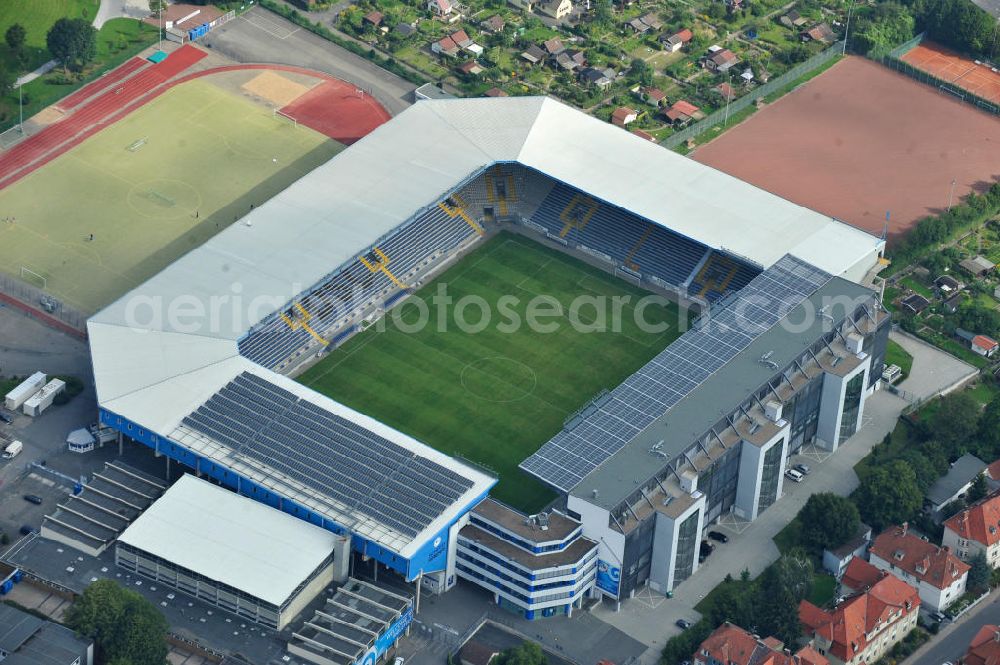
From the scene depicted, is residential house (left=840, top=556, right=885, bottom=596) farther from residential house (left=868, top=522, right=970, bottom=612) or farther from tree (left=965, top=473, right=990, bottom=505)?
tree (left=965, top=473, right=990, bottom=505)

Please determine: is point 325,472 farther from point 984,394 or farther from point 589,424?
point 984,394

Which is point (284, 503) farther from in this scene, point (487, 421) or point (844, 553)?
point (844, 553)

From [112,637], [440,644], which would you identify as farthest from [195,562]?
[440,644]

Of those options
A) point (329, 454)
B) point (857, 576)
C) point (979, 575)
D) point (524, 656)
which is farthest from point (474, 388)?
point (979, 575)

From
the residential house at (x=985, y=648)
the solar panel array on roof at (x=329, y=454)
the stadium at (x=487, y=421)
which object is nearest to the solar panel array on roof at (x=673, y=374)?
the stadium at (x=487, y=421)

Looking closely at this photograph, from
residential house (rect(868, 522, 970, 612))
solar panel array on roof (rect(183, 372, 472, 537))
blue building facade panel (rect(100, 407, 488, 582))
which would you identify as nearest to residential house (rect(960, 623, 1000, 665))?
residential house (rect(868, 522, 970, 612))
